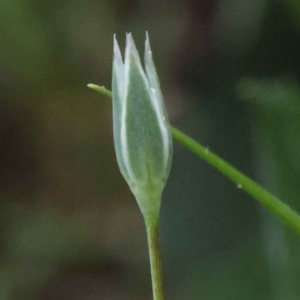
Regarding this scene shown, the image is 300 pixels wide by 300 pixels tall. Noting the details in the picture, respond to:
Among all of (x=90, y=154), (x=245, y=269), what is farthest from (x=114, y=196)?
(x=245, y=269)

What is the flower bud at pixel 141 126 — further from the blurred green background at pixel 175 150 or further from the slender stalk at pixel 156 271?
the blurred green background at pixel 175 150

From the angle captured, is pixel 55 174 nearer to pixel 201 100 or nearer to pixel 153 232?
pixel 201 100

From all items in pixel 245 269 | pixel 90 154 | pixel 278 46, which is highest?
pixel 278 46

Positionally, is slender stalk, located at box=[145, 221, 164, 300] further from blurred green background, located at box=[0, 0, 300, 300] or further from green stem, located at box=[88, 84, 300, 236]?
blurred green background, located at box=[0, 0, 300, 300]

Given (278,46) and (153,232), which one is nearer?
(153,232)

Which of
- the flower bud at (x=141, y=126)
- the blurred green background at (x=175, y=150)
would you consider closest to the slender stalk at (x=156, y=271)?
the flower bud at (x=141, y=126)

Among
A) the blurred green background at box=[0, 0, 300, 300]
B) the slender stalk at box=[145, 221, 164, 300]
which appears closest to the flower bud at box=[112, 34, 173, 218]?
the slender stalk at box=[145, 221, 164, 300]
